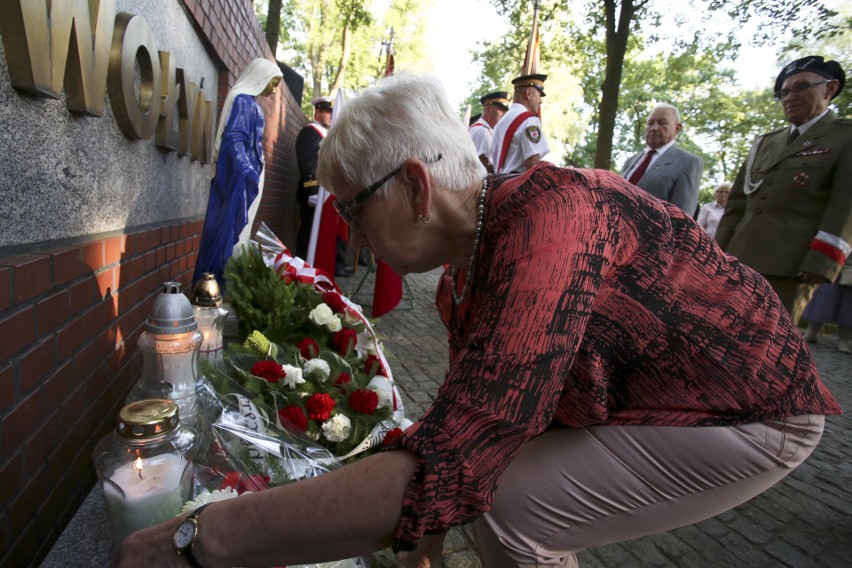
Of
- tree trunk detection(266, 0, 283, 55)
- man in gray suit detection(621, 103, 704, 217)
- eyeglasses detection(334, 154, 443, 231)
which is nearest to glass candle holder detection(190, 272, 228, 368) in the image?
eyeglasses detection(334, 154, 443, 231)

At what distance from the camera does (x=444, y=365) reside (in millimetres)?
4523

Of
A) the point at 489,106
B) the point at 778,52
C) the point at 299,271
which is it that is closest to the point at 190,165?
the point at 299,271

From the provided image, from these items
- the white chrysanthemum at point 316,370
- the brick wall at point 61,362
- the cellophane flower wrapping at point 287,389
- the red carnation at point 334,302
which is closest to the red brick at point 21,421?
the brick wall at point 61,362

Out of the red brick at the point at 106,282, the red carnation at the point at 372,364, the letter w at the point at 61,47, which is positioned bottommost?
the red carnation at the point at 372,364

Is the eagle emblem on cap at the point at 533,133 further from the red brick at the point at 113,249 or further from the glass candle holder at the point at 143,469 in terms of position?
the glass candle holder at the point at 143,469

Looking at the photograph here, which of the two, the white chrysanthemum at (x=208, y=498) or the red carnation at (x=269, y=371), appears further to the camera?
the red carnation at (x=269, y=371)

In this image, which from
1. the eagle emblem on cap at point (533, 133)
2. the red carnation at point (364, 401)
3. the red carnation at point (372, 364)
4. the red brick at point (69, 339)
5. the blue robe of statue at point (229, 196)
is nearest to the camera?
the red brick at point (69, 339)

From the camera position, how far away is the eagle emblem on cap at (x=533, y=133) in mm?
5246

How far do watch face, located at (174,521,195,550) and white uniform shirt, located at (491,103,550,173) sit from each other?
16.1 feet

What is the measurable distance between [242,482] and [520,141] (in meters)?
4.67

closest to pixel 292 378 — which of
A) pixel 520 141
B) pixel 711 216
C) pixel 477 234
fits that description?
pixel 477 234

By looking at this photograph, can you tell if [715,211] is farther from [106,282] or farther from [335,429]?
[106,282]

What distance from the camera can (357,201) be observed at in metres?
1.29

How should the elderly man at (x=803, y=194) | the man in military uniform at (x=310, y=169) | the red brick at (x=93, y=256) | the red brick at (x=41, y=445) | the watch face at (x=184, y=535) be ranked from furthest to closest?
1. the man in military uniform at (x=310, y=169)
2. the elderly man at (x=803, y=194)
3. the red brick at (x=93, y=256)
4. the red brick at (x=41, y=445)
5. the watch face at (x=184, y=535)
